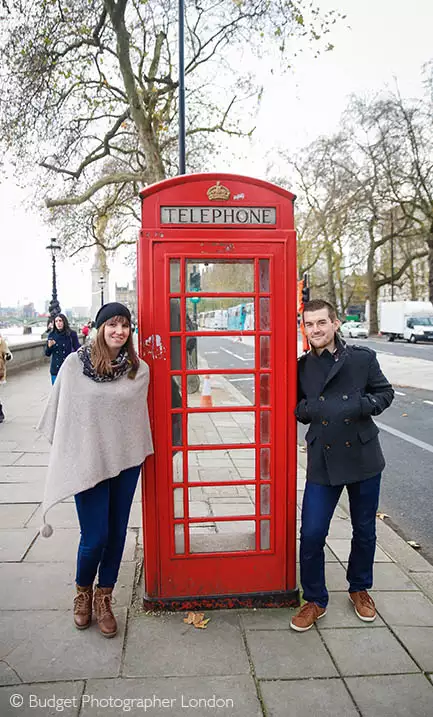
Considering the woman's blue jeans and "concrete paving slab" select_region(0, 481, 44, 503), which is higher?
the woman's blue jeans

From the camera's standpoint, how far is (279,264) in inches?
122

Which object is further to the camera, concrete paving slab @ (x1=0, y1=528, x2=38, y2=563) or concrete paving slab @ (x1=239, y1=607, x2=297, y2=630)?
concrete paving slab @ (x1=0, y1=528, x2=38, y2=563)

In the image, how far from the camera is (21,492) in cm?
549

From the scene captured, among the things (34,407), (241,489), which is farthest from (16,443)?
(241,489)

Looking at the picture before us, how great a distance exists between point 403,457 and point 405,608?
14.6 ft

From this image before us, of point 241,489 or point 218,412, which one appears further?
point 241,489

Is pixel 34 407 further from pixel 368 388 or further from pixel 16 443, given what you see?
pixel 368 388

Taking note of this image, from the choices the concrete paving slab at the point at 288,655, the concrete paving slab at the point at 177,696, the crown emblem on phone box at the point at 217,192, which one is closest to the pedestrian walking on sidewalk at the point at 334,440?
the concrete paving slab at the point at 288,655

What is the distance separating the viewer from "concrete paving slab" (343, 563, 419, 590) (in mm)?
3539

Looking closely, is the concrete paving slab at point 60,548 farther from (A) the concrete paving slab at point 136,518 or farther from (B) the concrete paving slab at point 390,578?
(B) the concrete paving slab at point 390,578

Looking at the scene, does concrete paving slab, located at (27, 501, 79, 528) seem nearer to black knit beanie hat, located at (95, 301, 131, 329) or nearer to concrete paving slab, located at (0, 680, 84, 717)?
concrete paving slab, located at (0, 680, 84, 717)

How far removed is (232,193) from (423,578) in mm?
2852

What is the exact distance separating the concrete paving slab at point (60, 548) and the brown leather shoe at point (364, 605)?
1.66m

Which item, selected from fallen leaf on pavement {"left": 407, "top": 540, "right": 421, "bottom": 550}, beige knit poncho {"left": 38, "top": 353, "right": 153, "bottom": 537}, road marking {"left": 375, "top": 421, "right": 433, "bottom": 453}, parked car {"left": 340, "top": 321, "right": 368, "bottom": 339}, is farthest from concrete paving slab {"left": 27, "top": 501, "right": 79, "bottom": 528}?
parked car {"left": 340, "top": 321, "right": 368, "bottom": 339}
